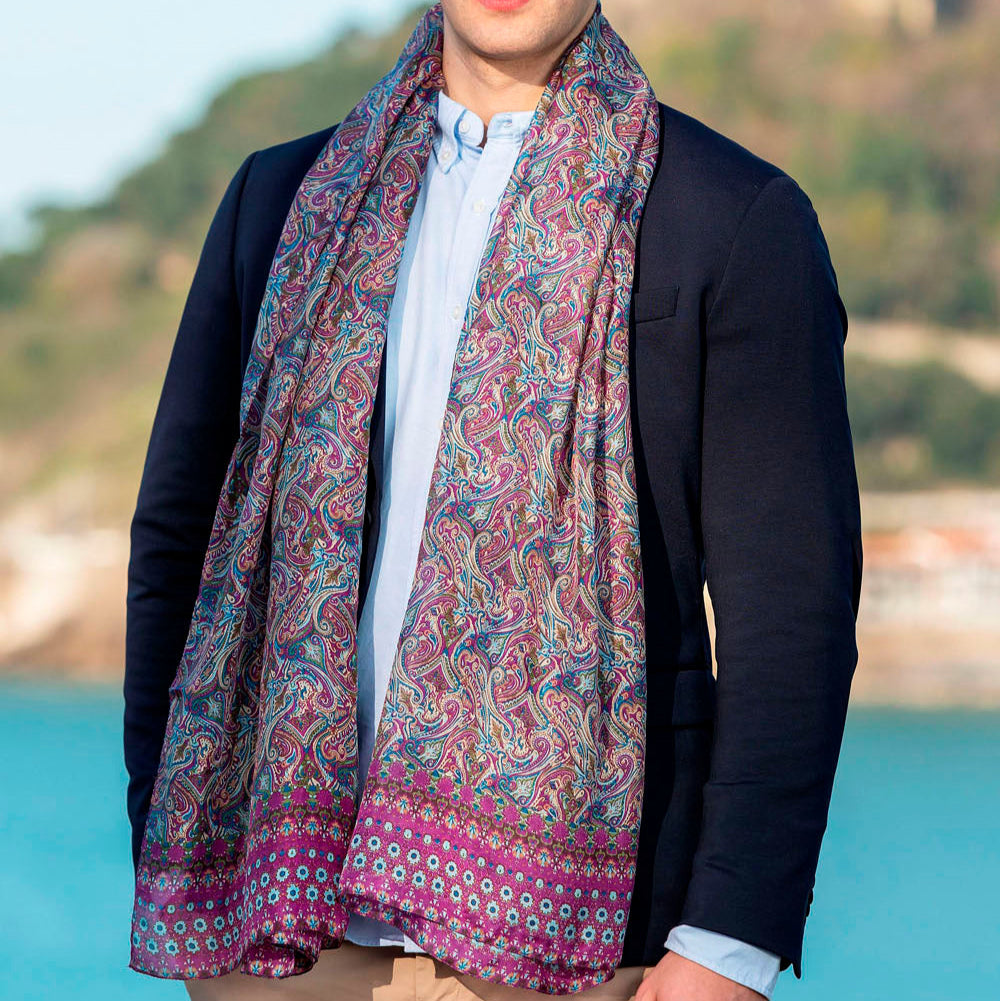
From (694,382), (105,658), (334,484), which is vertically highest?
(694,382)

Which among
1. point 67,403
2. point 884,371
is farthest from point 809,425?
point 67,403

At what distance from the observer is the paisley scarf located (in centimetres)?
101

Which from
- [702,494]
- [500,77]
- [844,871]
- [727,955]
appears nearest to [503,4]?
[500,77]

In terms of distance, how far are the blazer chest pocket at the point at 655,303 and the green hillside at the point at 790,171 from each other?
11.2 metres

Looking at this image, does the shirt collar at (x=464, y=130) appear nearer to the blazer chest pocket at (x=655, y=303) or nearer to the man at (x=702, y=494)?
the man at (x=702, y=494)

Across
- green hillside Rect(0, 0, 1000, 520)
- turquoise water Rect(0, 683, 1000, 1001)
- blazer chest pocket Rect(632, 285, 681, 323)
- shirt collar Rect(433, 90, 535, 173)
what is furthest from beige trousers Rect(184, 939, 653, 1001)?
green hillside Rect(0, 0, 1000, 520)

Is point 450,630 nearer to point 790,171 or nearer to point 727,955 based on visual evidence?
point 727,955

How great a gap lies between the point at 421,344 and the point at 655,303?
19 cm

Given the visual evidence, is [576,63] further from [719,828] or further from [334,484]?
[719,828]

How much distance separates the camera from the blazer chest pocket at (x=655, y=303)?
1.09m

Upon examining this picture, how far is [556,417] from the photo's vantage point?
1.07m

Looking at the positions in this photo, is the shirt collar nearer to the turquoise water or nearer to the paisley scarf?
the paisley scarf

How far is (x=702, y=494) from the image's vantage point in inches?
43.0

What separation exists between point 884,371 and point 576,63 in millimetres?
11749
